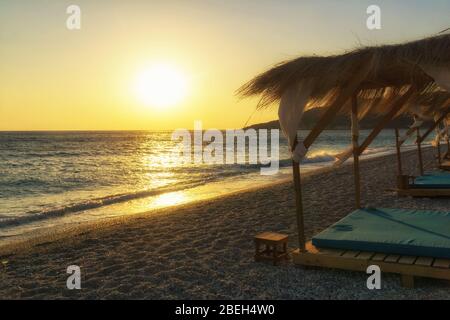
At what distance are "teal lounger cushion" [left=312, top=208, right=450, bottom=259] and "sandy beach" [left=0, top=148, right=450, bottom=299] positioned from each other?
0.34 meters

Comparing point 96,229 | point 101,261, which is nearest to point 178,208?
point 96,229

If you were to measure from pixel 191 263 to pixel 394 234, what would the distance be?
8.75 feet

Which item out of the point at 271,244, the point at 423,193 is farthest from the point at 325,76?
the point at 423,193

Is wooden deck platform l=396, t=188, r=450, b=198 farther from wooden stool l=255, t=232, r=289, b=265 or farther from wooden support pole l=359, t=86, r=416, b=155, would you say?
wooden stool l=255, t=232, r=289, b=265

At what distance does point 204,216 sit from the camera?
9.24 meters

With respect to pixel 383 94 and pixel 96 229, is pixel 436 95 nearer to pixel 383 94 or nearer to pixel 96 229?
pixel 383 94

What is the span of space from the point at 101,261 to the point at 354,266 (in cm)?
354

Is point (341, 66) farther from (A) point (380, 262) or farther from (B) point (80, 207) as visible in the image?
(B) point (80, 207)

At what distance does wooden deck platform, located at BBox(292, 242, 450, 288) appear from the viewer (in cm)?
428

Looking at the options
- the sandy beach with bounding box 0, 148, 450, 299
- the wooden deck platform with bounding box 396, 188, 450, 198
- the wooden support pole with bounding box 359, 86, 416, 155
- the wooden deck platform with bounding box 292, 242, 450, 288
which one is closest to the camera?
the wooden deck platform with bounding box 292, 242, 450, 288

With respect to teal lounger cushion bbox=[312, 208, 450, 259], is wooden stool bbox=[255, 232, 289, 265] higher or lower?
lower

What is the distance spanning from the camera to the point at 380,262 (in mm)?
4527

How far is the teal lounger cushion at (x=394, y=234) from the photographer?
4539mm

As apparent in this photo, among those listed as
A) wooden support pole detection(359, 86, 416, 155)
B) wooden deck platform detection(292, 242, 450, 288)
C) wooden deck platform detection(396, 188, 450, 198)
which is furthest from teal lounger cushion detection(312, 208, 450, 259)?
wooden deck platform detection(396, 188, 450, 198)
